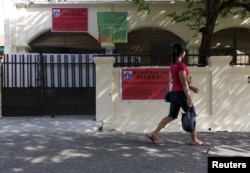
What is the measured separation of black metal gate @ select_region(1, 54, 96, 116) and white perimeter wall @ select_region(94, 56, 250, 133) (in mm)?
1665

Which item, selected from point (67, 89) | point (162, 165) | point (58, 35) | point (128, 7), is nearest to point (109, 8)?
point (128, 7)

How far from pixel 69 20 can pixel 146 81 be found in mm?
7391

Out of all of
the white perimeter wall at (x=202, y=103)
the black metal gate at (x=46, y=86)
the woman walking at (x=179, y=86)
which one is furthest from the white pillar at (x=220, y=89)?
the black metal gate at (x=46, y=86)

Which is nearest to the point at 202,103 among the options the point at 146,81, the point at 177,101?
the point at 146,81

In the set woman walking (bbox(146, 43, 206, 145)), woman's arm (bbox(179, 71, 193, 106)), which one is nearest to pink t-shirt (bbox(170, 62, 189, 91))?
woman walking (bbox(146, 43, 206, 145))

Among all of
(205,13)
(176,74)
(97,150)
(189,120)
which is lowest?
(97,150)

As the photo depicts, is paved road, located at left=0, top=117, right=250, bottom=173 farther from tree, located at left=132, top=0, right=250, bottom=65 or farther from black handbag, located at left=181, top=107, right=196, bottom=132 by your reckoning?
tree, located at left=132, top=0, right=250, bottom=65

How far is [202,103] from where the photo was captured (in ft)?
29.5

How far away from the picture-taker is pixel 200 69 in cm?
893

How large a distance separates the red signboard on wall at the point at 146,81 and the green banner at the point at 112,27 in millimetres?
6239

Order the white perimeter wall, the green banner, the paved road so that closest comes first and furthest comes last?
the paved road
the white perimeter wall
the green banner

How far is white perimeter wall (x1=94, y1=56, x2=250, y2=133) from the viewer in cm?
887

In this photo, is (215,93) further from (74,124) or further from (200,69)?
(74,124)

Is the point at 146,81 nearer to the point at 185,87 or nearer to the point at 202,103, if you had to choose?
the point at 202,103
